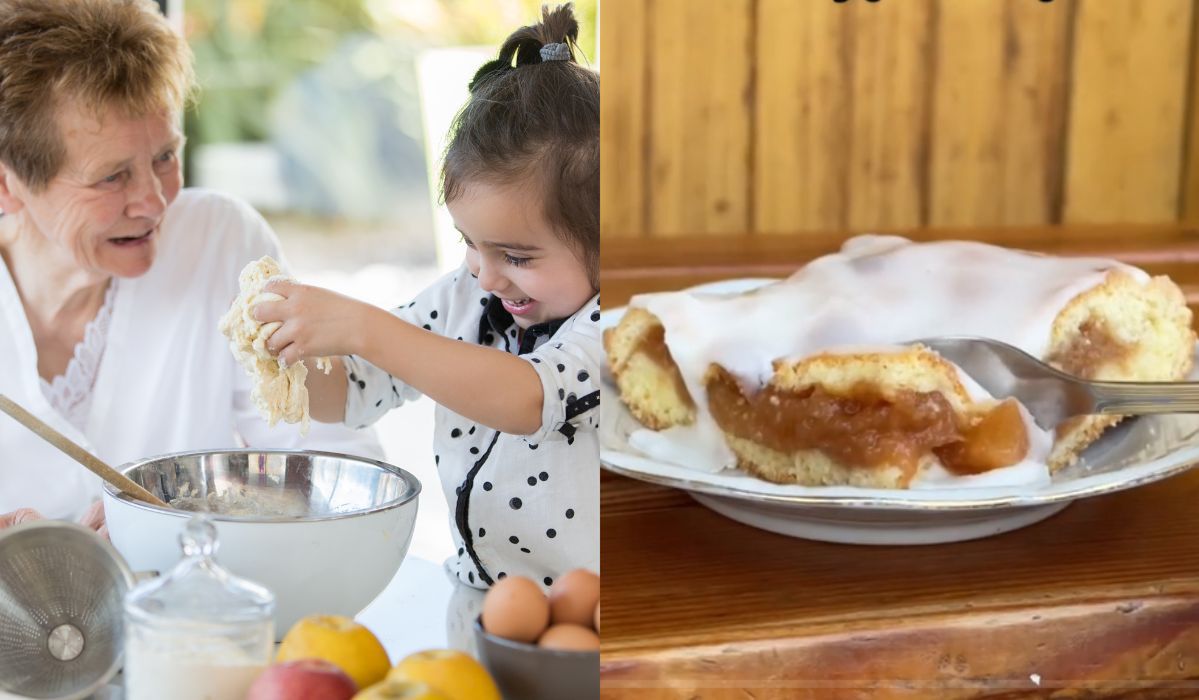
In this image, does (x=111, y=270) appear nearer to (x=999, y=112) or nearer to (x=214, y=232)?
(x=214, y=232)

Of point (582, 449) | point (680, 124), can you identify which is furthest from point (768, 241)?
point (582, 449)

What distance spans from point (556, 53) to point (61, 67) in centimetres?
13

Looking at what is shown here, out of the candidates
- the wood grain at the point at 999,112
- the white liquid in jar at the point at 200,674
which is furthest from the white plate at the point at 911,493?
the wood grain at the point at 999,112

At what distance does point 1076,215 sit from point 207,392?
0.46 m

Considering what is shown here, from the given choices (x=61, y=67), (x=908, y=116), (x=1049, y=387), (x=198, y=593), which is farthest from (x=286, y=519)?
(x=908, y=116)

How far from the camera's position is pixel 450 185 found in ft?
0.80

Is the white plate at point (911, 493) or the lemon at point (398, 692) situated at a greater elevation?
the white plate at point (911, 493)

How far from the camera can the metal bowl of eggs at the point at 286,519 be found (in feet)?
0.80

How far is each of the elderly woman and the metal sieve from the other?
2cm

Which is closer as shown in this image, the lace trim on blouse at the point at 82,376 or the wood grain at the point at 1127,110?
the lace trim on blouse at the point at 82,376

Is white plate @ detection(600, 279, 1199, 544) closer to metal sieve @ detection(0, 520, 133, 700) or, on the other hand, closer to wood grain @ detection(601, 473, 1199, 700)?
wood grain @ detection(601, 473, 1199, 700)

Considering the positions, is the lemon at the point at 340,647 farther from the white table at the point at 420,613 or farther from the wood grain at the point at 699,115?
the wood grain at the point at 699,115

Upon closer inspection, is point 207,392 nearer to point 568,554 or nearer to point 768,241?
point 568,554

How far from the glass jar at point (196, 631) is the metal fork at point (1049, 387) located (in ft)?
0.75
